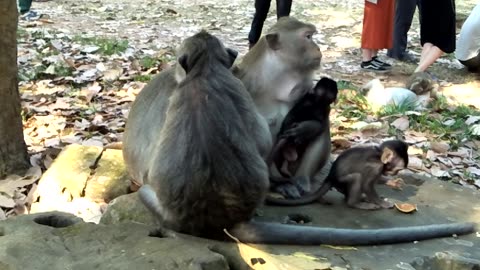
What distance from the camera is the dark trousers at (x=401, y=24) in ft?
27.2

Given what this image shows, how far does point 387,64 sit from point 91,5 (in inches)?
219

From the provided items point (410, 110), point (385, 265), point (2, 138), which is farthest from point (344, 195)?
point (410, 110)

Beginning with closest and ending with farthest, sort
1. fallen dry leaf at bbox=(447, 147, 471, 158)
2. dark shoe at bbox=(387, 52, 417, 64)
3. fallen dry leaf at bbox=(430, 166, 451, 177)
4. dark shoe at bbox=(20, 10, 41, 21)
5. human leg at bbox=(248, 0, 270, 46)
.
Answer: fallen dry leaf at bbox=(430, 166, 451, 177), fallen dry leaf at bbox=(447, 147, 471, 158), human leg at bbox=(248, 0, 270, 46), dark shoe at bbox=(387, 52, 417, 64), dark shoe at bbox=(20, 10, 41, 21)

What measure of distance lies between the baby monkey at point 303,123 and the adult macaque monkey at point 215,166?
431mm

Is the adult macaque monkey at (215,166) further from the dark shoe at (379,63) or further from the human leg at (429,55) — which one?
the dark shoe at (379,63)

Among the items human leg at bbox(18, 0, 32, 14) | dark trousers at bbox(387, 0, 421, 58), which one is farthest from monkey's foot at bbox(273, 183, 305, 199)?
human leg at bbox(18, 0, 32, 14)

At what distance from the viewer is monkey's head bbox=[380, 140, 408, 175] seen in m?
3.54

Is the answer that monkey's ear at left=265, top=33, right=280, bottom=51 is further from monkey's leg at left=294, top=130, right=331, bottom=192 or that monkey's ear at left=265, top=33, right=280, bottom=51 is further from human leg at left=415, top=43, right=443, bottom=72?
human leg at left=415, top=43, right=443, bottom=72

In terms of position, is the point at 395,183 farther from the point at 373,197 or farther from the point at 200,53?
the point at 200,53

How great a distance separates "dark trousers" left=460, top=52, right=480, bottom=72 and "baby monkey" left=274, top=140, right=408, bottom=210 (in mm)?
4646

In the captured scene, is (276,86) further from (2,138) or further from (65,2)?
(65,2)

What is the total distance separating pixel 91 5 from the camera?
1165 centimetres

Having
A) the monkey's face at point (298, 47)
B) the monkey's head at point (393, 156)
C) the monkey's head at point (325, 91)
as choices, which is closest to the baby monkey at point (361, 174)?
the monkey's head at point (393, 156)

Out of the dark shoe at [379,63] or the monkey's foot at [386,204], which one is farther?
the dark shoe at [379,63]
